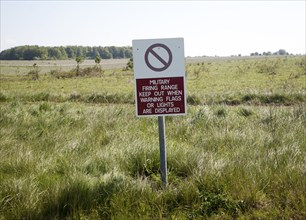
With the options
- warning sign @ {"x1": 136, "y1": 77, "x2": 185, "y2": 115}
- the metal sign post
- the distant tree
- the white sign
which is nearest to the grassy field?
the metal sign post

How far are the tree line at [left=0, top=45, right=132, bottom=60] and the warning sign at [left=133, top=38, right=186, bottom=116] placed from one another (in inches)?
3944

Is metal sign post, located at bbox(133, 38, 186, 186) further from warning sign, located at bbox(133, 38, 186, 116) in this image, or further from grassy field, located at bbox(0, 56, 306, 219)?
grassy field, located at bbox(0, 56, 306, 219)

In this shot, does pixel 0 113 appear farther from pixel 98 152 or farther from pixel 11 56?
pixel 11 56

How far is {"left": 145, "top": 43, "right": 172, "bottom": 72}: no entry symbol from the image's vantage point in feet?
13.5

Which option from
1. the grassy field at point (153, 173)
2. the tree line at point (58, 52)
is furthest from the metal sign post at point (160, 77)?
the tree line at point (58, 52)

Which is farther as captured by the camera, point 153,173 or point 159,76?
point 153,173

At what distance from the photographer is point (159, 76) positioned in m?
4.14

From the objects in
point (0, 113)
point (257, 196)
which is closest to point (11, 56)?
point (0, 113)

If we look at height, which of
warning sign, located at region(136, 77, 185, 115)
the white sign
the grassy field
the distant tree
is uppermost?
the distant tree

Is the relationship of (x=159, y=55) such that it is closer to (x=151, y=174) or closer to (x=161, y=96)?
(x=161, y=96)

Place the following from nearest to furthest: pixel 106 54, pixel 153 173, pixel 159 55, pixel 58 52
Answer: pixel 159 55
pixel 153 173
pixel 58 52
pixel 106 54

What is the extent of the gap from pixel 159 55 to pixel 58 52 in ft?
491

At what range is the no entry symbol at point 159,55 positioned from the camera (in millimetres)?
4117

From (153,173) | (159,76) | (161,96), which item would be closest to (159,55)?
(159,76)
